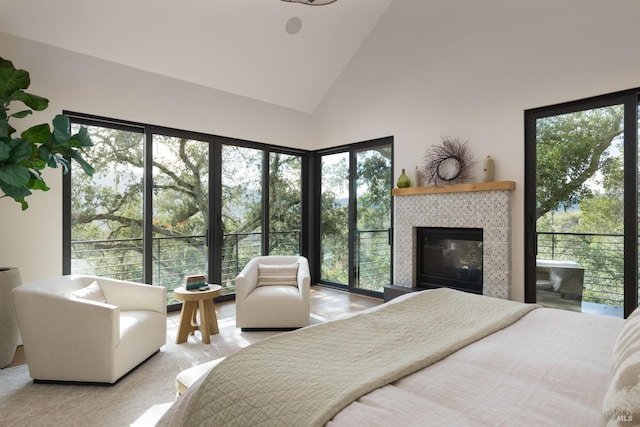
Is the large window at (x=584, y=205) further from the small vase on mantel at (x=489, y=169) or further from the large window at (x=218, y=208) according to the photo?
the large window at (x=218, y=208)

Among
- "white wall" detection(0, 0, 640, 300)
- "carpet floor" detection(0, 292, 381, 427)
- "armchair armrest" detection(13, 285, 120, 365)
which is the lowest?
"carpet floor" detection(0, 292, 381, 427)

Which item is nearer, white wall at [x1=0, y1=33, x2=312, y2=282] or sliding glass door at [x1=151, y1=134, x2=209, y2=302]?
white wall at [x1=0, y1=33, x2=312, y2=282]

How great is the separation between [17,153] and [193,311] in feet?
6.04

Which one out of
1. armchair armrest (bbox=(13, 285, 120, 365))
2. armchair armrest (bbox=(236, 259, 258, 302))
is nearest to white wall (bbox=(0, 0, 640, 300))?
armchair armrest (bbox=(13, 285, 120, 365))

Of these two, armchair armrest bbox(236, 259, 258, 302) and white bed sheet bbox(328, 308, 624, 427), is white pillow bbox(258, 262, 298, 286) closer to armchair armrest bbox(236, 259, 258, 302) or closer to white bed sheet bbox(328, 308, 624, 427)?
armchair armrest bbox(236, 259, 258, 302)

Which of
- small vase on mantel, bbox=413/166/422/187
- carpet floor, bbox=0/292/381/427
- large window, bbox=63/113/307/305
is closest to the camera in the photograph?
carpet floor, bbox=0/292/381/427

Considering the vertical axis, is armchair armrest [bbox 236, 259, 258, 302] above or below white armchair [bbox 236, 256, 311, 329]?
above

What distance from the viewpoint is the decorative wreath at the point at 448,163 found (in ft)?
13.2

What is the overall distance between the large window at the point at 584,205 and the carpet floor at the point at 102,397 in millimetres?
3190

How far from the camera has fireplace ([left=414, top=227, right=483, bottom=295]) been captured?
399cm

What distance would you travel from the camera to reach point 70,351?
93.4 inches

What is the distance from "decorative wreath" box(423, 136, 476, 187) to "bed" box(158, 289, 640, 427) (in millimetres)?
2547

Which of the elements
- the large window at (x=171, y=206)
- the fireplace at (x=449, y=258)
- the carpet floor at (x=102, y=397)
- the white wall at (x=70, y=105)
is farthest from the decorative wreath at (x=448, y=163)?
the carpet floor at (x=102, y=397)

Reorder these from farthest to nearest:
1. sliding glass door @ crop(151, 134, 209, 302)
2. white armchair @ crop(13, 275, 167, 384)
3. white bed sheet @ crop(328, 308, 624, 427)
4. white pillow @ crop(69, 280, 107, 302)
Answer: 1. sliding glass door @ crop(151, 134, 209, 302)
2. white pillow @ crop(69, 280, 107, 302)
3. white armchair @ crop(13, 275, 167, 384)
4. white bed sheet @ crop(328, 308, 624, 427)
